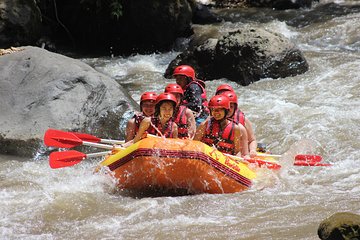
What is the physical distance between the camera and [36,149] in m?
6.64

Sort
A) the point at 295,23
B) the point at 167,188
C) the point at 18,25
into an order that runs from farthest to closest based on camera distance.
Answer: the point at 295,23, the point at 18,25, the point at 167,188

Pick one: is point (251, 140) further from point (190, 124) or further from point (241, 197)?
point (241, 197)

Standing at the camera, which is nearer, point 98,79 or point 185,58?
point 98,79

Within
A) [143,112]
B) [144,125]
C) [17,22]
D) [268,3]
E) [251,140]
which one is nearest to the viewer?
[144,125]

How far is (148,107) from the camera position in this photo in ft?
19.6

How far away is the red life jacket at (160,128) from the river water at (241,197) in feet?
2.12

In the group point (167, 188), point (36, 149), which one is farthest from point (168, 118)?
point (36, 149)

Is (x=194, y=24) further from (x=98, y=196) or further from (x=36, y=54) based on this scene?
(x=98, y=196)

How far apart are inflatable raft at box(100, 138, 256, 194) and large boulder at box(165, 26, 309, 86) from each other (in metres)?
4.61

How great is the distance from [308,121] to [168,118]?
107 inches

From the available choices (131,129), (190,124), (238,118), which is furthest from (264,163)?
(131,129)

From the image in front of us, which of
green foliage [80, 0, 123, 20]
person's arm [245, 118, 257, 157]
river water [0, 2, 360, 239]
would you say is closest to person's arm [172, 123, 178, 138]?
river water [0, 2, 360, 239]

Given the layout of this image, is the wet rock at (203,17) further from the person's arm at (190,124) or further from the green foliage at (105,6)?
the person's arm at (190,124)

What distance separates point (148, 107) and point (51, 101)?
5.25ft
